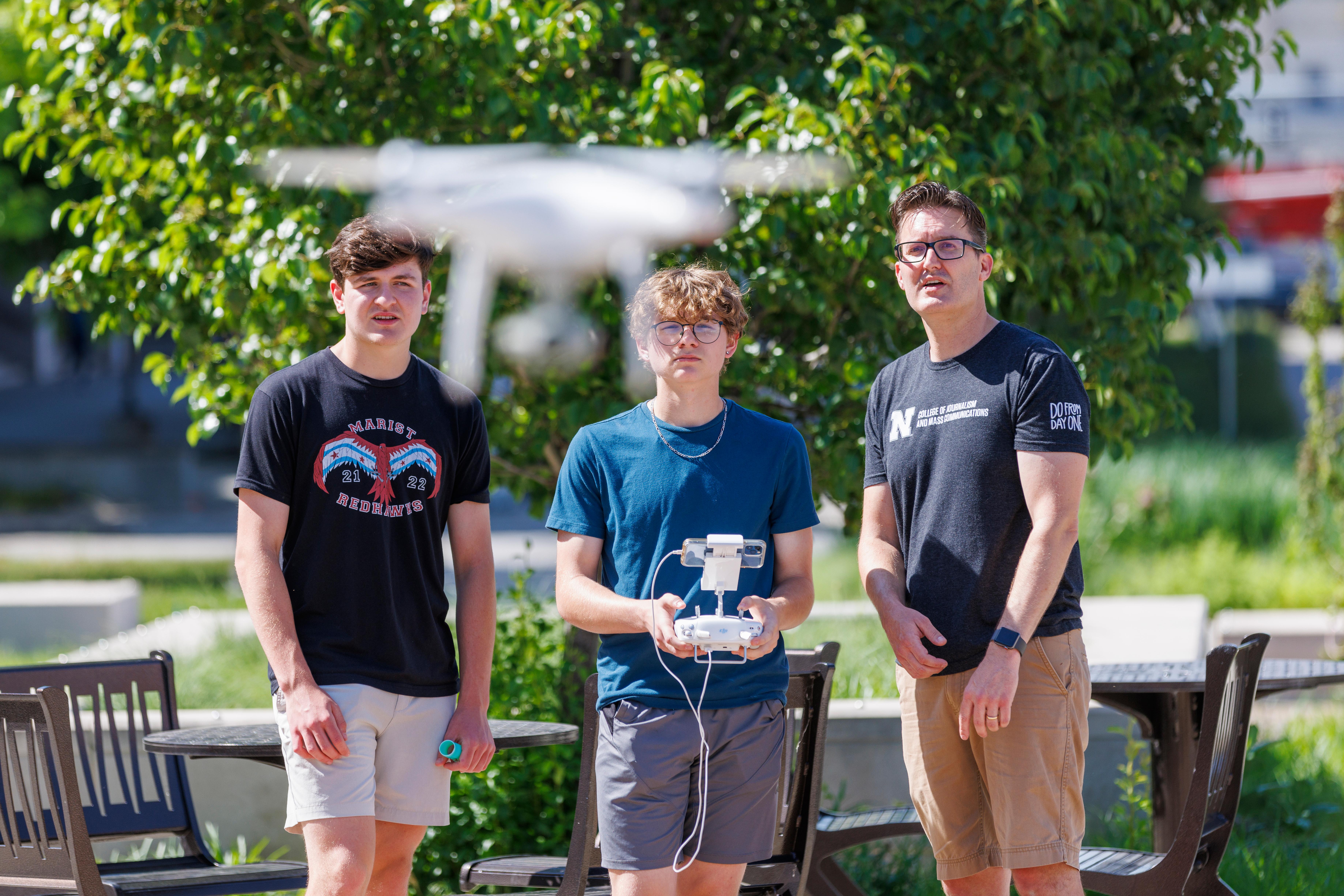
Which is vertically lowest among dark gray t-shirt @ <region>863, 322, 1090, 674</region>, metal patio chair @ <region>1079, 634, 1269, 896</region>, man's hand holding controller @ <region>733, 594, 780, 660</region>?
metal patio chair @ <region>1079, 634, 1269, 896</region>

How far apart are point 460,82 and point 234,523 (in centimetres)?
1323

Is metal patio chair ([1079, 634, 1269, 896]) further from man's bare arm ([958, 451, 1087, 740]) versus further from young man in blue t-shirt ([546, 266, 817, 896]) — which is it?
young man in blue t-shirt ([546, 266, 817, 896])

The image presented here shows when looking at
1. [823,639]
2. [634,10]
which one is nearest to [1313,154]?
[823,639]

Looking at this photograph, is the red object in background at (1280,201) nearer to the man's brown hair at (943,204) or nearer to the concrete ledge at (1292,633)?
the concrete ledge at (1292,633)

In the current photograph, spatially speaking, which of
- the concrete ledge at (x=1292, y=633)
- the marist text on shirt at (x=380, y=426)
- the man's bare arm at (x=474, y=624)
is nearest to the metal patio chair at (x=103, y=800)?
the man's bare arm at (x=474, y=624)

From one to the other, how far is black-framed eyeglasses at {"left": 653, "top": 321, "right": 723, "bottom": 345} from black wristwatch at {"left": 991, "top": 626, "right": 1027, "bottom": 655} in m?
0.90

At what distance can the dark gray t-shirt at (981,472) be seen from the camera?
3.10 m

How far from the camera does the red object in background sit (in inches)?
589

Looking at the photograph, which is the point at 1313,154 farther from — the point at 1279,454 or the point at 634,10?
the point at 634,10

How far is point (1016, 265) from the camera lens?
4.57 m

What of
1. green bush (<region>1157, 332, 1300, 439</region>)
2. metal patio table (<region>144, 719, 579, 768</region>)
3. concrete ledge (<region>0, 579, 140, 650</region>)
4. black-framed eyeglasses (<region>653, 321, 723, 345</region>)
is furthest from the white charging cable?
green bush (<region>1157, 332, 1300, 439</region>)

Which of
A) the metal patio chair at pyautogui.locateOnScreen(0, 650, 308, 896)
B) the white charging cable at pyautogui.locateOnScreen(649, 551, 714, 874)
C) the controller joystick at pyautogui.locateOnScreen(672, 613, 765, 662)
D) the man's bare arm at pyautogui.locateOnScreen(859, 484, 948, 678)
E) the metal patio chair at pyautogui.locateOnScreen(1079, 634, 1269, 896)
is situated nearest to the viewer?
the controller joystick at pyautogui.locateOnScreen(672, 613, 765, 662)

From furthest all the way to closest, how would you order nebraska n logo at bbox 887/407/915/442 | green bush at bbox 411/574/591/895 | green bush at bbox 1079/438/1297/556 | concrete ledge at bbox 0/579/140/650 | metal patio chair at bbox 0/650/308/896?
1. green bush at bbox 1079/438/1297/556
2. concrete ledge at bbox 0/579/140/650
3. green bush at bbox 411/574/591/895
4. metal patio chair at bbox 0/650/308/896
5. nebraska n logo at bbox 887/407/915/442

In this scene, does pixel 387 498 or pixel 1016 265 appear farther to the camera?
pixel 1016 265
